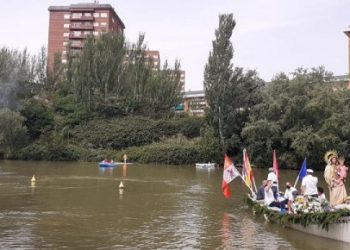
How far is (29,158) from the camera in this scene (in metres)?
63.6

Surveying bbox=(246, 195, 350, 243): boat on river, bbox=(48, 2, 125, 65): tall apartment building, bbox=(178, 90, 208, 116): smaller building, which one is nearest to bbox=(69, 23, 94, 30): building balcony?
bbox=(48, 2, 125, 65): tall apartment building

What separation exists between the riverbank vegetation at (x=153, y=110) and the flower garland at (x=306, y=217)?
31096 mm

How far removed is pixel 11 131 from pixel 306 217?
5230 cm

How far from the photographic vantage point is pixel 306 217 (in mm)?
16359

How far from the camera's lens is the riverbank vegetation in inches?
2018

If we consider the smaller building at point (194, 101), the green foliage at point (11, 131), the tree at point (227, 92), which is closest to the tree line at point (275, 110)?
the tree at point (227, 92)

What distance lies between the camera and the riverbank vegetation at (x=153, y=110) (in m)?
51.2

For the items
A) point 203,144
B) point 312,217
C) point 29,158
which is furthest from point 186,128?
point 312,217

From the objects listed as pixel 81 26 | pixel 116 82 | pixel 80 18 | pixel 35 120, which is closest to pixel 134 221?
pixel 35 120

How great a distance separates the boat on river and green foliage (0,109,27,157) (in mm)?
49498

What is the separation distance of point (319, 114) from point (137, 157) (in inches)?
932

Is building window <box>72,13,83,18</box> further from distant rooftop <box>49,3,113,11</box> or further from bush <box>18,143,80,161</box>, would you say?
bush <box>18,143,80,161</box>

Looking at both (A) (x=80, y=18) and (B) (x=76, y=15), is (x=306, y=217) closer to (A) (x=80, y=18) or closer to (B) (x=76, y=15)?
(A) (x=80, y=18)

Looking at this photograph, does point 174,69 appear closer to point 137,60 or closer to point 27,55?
point 137,60
